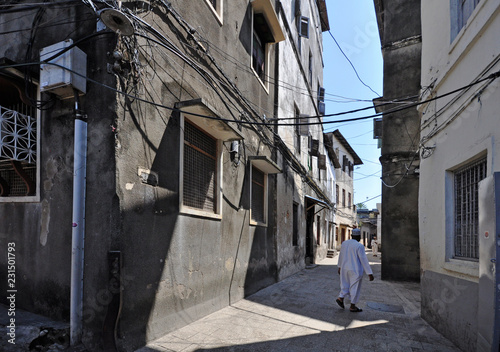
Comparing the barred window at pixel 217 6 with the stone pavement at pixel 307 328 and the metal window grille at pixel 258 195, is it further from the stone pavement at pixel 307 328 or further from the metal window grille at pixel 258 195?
the stone pavement at pixel 307 328

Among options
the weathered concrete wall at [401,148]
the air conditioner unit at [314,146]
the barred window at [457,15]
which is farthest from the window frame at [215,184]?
the air conditioner unit at [314,146]

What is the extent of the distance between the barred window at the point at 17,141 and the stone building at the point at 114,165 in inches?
0.7

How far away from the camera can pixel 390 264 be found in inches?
456

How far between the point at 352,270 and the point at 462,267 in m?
2.47

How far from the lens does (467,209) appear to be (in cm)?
488

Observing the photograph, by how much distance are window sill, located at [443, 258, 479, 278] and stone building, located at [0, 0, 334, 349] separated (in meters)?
3.70

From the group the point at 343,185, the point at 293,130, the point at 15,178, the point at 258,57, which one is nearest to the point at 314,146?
the point at 293,130

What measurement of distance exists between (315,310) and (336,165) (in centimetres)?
2038

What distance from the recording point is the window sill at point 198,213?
17.1 feet

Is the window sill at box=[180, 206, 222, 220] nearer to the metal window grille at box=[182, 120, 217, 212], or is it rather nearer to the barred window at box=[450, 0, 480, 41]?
the metal window grille at box=[182, 120, 217, 212]

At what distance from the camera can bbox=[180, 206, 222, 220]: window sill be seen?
5.22 m

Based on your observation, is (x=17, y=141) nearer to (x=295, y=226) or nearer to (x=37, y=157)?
(x=37, y=157)

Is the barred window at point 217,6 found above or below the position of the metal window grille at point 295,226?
above

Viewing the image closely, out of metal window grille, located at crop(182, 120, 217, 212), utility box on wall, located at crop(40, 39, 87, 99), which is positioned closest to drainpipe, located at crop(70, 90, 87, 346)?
utility box on wall, located at crop(40, 39, 87, 99)
